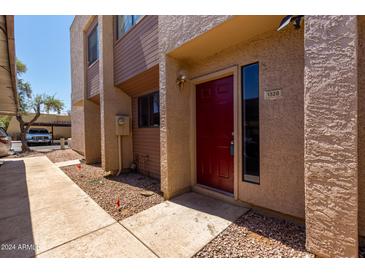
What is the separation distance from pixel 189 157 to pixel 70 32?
10.8 metres

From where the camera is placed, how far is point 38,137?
57.3 ft

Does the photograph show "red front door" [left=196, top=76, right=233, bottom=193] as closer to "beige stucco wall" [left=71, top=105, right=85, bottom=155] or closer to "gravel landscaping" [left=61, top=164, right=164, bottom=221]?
"gravel landscaping" [left=61, top=164, right=164, bottom=221]

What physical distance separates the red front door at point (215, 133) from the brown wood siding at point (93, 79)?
4.66 m

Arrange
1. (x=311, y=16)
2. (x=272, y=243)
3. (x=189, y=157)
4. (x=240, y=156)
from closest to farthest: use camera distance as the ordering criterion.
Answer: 1. (x=311, y=16)
2. (x=272, y=243)
3. (x=240, y=156)
4. (x=189, y=157)

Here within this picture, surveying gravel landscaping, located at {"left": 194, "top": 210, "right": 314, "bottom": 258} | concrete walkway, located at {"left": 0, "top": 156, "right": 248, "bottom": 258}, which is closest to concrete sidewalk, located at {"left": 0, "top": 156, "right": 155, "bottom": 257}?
concrete walkway, located at {"left": 0, "top": 156, "right": 248, "bottom": 258}

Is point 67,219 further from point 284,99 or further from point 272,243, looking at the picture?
point 284,99

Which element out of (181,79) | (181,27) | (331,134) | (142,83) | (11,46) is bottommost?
(331,134)

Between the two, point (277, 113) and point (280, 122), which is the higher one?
point (277, 113)

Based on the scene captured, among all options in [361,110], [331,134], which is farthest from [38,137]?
[361,110]

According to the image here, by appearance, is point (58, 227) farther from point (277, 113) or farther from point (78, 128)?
point (78, 128)

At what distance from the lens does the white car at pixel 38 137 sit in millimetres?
17188

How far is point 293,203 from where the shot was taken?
2441 millimetres

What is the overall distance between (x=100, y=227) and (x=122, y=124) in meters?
3.56
